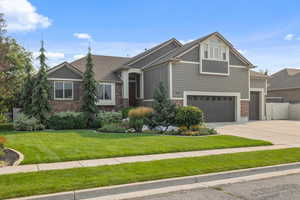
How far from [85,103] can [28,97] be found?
4122mm

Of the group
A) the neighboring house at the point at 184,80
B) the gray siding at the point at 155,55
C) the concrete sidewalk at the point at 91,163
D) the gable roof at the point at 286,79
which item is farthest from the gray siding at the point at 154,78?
the gable roof at the point at 286,79

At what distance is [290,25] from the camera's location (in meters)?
15.8

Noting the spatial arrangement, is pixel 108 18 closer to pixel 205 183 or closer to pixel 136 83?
pixel 136 83

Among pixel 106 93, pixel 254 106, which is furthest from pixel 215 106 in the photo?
pixel 106 93

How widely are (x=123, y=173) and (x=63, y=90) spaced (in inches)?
579

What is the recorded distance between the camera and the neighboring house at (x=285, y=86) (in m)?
29.0

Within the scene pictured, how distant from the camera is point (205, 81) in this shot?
18688 millimetres

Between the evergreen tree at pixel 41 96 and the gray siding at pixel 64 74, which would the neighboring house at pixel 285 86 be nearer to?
the gray siding at pixel 64 74

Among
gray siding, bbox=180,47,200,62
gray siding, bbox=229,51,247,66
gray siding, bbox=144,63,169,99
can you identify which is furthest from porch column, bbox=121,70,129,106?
gray siding, bbox=229,51,247,66

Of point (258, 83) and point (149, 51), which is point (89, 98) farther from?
point (258, 83)

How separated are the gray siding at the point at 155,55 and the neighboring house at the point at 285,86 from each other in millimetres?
13905

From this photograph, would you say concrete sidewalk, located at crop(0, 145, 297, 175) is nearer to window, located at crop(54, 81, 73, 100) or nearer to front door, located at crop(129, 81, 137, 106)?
window, located at crop(54, 81, 73, 100)

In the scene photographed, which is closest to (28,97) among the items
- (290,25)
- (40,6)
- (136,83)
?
(40,6)

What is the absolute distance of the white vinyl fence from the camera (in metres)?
23.6
